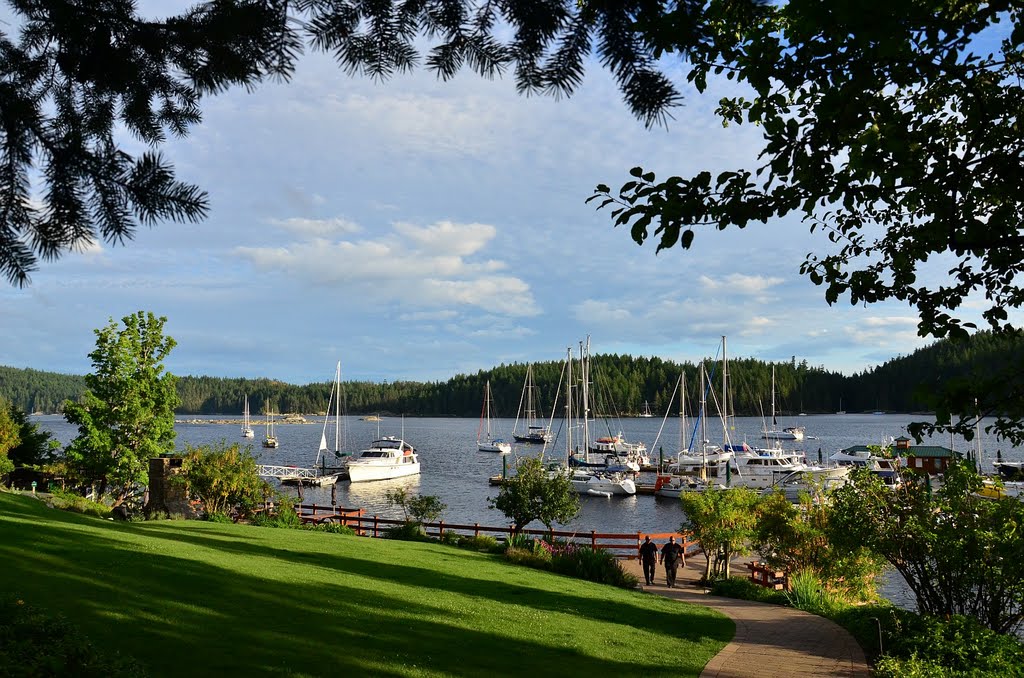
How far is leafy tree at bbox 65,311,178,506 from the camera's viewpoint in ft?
114

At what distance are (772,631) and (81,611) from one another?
13005mm

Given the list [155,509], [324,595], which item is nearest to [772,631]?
[324,595]

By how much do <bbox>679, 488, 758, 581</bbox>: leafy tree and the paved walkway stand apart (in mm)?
3837

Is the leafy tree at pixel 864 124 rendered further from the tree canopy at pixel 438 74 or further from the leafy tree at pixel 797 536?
the leafy tree at pixel 797 536

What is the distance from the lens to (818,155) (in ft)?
17.4

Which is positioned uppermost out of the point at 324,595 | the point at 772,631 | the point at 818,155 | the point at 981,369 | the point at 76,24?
the point at 76,24

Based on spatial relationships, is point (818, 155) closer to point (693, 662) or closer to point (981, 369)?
point (981, 369)

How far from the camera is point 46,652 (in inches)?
272

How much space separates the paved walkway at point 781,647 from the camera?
12.4m

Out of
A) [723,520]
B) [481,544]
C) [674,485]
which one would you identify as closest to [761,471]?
[674,485]

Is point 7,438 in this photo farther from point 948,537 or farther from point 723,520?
point 948,537

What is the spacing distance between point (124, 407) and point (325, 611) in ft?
87.7

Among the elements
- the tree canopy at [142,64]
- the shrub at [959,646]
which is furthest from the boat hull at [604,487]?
the tree canopy at [142,64]

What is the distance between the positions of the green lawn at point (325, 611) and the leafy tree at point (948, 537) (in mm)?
3645
